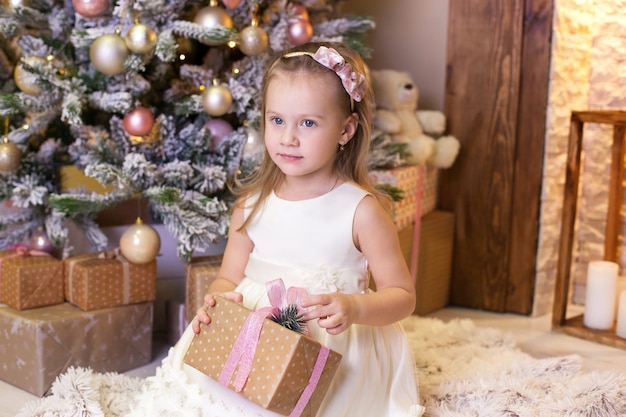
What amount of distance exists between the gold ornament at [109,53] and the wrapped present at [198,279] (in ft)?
1.70

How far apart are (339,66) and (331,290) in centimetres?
42

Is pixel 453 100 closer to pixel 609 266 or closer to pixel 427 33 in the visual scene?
pixel 427 33

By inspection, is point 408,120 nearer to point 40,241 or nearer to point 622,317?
point 622,317

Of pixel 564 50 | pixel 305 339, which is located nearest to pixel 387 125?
pixel 564 50

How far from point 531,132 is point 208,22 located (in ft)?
3.48

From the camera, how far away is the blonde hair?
1.41 m

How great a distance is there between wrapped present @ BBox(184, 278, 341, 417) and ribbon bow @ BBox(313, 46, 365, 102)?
0.44 meters

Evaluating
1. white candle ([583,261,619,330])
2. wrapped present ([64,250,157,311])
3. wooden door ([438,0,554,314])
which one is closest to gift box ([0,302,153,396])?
wrapped present ([64,250,157,311])

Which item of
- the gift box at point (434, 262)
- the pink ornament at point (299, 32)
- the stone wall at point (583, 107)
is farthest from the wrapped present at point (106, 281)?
the stone wall at point (583, 107)

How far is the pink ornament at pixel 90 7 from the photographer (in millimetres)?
1795

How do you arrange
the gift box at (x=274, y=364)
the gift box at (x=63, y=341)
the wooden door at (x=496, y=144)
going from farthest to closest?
1. the wooden door at (x=496, y=144)
2. the gift box at (x=63, y=341)
3. the gift box at (x=274, y=364)

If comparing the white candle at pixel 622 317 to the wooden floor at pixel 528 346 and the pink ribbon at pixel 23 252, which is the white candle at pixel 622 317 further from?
the pink ribbon at pixel 23 252

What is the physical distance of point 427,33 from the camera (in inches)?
99.7

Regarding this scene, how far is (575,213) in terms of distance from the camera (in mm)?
2141
